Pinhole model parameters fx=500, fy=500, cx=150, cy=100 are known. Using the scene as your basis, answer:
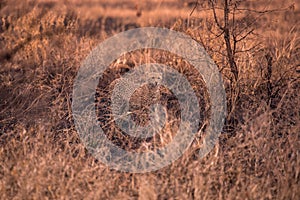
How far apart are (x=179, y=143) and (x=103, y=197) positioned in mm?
777

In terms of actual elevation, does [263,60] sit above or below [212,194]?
above

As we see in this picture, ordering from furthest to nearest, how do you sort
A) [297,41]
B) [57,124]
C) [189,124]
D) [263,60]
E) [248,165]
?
[297,41]
[263,60]
[57,124]
[189,124]
[248,165]

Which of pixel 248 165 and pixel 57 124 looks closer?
pixel 248 165

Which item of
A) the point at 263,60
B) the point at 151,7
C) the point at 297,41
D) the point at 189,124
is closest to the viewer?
the point at 189,124

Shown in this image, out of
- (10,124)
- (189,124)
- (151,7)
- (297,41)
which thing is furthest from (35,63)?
(151,7)

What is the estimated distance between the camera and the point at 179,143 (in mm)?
3781

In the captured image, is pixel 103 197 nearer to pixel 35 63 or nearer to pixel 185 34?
pixel 185 34

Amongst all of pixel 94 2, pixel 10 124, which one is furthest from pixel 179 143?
pixel 94 2

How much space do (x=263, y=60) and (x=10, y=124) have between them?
2.68 metres

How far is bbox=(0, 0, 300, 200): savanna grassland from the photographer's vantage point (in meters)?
3.38

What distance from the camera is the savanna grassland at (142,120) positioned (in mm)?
3385

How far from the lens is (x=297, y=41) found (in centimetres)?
576

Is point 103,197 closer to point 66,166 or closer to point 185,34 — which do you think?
point 66,166

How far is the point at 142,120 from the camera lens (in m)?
4.58
